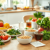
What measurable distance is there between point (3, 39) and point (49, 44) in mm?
480

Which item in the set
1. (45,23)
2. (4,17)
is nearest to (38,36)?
(45,23)

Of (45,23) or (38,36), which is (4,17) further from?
(38,36)

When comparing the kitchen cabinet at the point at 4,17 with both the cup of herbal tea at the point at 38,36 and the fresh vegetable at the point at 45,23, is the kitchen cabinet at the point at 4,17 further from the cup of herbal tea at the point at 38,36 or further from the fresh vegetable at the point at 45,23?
the cup of herbal tea at the point at 38,36

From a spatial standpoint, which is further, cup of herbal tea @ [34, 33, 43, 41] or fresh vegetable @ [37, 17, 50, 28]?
fresh vegetable @ [37, 17, 50, 28]

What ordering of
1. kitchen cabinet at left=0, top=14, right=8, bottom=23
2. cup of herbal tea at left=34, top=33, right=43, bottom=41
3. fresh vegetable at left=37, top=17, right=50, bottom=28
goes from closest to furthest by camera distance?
cup of herbal tea at left=34, top=33, right=43, bottom=41 → fresh vegetable at left=37, top=17, right=50, bottom=28 → kitchen cabinet at left=0, top=14, right=8, bottom=23

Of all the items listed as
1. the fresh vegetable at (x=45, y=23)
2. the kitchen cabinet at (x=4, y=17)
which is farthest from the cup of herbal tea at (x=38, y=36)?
the kitchen cabinet at (x=4, y=17)

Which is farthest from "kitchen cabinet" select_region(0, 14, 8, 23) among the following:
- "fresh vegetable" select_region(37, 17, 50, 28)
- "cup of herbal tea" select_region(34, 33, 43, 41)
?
"cup of herbal tea" select_region(34, 33, 43, 41)

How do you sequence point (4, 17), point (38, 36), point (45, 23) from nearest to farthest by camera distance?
1. point (38, 36)
2. point (45, 23)
3. point (4, 17)

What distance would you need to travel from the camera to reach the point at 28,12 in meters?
4.38

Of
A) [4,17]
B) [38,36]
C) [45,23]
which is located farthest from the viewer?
[4,17]

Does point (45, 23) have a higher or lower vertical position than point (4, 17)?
higher

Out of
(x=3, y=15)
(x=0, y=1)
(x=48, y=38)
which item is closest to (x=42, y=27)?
(x=48, y=38)

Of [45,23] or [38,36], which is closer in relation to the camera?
[38,36]

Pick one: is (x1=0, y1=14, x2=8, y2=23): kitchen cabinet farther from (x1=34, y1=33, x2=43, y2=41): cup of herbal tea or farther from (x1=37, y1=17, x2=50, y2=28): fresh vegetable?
(x1=34, y1=33, x2=43, y2=41): cup of herbal tea
